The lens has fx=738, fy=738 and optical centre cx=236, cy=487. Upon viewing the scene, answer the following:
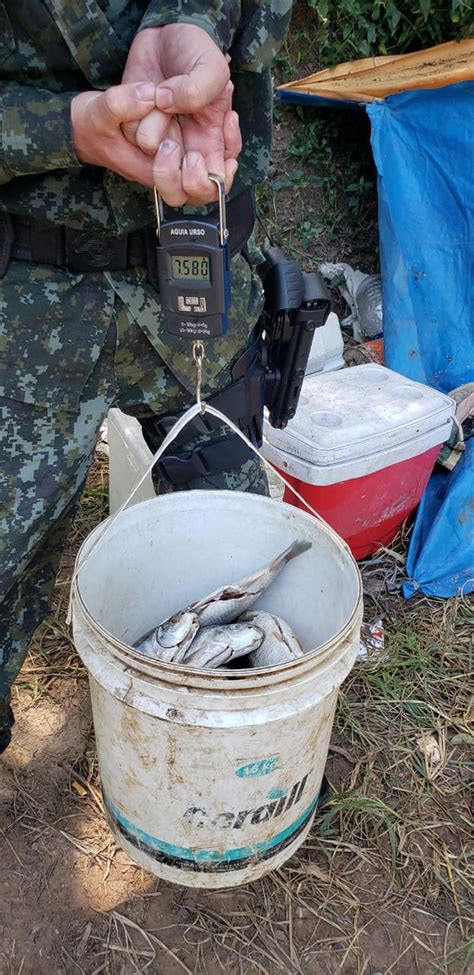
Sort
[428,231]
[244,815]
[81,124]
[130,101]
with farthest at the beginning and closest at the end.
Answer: [428,231], [244,815], [81,124], [130,101]

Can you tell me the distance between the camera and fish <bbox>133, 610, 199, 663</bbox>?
1.34 m

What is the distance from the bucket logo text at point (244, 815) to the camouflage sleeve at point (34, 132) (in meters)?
1.03

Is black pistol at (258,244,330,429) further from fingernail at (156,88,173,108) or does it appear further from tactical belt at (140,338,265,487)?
fingernail at (156,88,173,108)

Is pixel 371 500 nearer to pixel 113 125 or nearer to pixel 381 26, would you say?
pixel 113 125

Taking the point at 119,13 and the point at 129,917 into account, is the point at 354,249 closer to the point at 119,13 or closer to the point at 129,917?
the point at 119,13

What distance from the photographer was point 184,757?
1129mm

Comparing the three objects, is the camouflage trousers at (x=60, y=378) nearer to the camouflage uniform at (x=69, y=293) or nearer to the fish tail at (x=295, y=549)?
the camouflage uniform at (x=69, y=293)

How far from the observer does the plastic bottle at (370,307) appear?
354 cm

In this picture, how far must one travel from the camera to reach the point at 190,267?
3.66ft

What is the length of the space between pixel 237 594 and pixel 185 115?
33.4 inches

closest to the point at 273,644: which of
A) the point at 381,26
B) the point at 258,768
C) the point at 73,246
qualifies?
the point at 258,768

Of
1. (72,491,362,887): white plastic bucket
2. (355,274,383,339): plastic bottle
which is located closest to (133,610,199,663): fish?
Answer: (72,491,362,887): white plastic bucket

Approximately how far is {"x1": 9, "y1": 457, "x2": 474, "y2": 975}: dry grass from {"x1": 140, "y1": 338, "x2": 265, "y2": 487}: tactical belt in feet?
2.47

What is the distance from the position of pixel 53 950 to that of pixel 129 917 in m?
0.15
